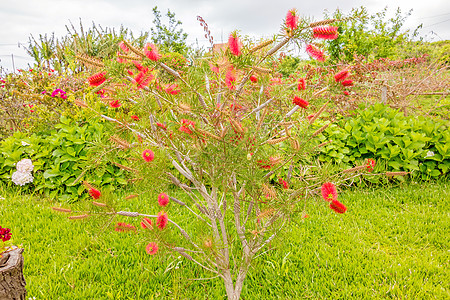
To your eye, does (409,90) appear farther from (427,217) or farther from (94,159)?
(94,159)

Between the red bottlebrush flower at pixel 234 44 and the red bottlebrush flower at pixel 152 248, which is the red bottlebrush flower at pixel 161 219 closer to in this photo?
the red bottlebrush flower at pixel 152 248

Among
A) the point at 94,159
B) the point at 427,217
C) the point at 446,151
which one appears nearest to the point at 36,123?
the point at 94,159

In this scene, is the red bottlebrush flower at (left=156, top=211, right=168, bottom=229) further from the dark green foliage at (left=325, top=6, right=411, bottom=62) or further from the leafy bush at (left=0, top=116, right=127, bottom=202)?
the dark green foliage at (left=325, top=6, right=411, bottom=62)

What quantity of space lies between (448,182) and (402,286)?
2.80m

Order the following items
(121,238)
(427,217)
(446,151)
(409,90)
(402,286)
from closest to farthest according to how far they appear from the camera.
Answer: (402,286), (121,238), (427,217), (446,151), (409,90)

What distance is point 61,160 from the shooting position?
4.07 meters

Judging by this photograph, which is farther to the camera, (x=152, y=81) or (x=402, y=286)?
(x=402, y=286)

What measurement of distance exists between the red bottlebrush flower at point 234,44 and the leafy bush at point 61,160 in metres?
3.22

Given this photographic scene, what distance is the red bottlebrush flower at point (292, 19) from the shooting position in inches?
46.7

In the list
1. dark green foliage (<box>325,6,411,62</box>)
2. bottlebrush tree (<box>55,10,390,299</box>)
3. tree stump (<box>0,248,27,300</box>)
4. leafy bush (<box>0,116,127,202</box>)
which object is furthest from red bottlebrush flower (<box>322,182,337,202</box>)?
dark green foliage (<box>325,6,411,62</box>)

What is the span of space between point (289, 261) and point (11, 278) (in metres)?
2.13

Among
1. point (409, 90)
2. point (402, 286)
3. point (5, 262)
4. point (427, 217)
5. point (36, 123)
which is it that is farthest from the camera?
point (409, 90)

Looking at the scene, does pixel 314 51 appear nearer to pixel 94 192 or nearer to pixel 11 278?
pixel 94 192

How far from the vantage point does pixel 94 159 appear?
1.65 meters
